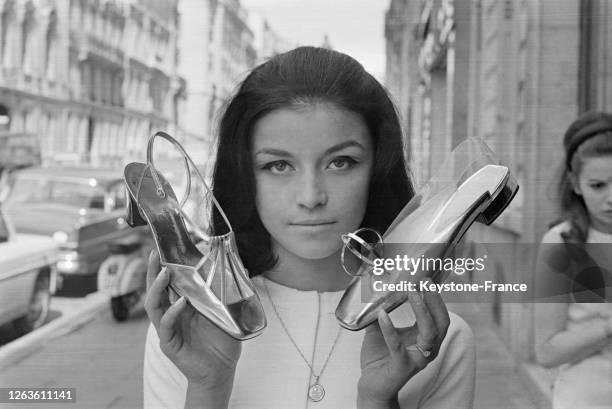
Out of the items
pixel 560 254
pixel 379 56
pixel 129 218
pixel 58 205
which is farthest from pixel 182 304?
pixel 58 205

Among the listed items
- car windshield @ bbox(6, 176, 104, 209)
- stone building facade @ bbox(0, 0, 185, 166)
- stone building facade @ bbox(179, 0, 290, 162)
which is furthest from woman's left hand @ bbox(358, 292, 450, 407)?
car windshield @ bbox(6, 176, 104, 209)

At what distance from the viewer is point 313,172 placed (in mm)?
431

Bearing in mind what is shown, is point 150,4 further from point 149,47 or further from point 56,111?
point 56,111

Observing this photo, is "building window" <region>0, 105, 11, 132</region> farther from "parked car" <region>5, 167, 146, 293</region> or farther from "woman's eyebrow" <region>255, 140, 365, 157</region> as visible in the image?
"woman's eyebrow" <region>255, 140, 365, 157</region>

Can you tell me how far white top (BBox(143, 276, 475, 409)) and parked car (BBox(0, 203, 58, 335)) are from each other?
14.5 inches

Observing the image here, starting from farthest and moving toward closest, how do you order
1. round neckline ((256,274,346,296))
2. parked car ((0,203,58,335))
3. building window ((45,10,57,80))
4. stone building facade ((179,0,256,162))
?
1. parked car ((0,203,58,335))
2. building window ((45,10,57,80))
3. stone building facade ((179,0,256,162))
4. round neckline ((256,274,346,296))

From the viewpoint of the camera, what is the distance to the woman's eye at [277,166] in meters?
0.45

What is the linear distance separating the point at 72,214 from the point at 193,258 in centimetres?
114

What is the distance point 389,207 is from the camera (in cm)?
50

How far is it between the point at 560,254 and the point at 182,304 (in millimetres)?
429

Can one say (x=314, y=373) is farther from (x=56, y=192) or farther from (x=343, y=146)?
(x=56, y=192)

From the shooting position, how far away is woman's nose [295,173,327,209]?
43 cm

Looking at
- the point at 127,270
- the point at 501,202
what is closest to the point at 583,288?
the point at 501,202

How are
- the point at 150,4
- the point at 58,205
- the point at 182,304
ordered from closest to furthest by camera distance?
the point at 182,304
the point at 150,4
the point at 58,205
